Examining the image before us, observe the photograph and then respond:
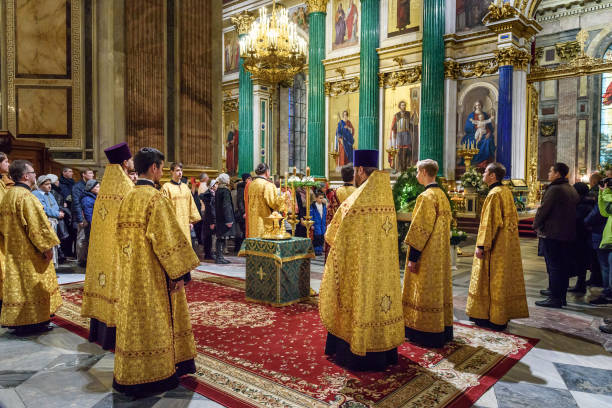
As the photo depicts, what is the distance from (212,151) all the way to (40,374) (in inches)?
204

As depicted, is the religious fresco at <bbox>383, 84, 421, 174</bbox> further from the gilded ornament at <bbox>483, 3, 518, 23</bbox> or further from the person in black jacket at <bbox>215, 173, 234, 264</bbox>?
the person in black jacket at <bbox>215, 173, 234, 264</bbox>

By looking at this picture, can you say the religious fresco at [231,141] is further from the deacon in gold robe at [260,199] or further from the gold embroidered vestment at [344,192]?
the gold embroidered vestment at [344,192]

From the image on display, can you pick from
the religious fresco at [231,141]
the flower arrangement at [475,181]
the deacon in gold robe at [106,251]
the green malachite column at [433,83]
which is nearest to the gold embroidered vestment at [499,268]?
the deacon in gold robe at [106,251]

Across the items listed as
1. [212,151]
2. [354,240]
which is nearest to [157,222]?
[354,240]

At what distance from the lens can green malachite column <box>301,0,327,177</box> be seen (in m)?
16.6

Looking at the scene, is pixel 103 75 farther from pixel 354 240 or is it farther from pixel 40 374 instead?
pixel 354 240

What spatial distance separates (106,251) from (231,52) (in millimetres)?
17858

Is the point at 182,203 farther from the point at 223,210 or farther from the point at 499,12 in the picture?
the point at 499,12

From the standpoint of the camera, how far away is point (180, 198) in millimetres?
6836

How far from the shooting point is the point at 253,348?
159 inches

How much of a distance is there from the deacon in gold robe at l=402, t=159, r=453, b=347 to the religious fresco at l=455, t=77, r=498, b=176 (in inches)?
403

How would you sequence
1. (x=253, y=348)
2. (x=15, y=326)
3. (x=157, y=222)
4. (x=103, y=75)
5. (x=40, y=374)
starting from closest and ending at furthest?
(x=157, y=222), (x=40, y=374), (x=253, y=348), (x=15, y=326), (x=103, y=75)

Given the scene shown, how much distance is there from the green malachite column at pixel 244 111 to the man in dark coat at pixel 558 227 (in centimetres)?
1483

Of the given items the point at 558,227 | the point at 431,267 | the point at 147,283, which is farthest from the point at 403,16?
the point at 147,283
